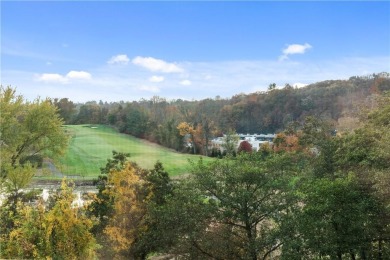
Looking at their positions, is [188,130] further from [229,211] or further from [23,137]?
[229,211]

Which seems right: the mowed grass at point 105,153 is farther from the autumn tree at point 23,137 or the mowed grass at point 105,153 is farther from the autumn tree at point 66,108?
the autumn tree at point 23,137

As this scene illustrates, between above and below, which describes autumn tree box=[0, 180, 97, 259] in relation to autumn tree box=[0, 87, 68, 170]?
below

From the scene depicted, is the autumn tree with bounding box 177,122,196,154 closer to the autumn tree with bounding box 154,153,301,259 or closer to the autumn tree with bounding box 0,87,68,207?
the autumn tree with bounding box 0,87,68,207

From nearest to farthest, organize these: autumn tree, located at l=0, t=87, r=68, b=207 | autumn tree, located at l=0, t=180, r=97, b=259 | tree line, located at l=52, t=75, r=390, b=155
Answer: autumn tree, located at l=0, t=180, r=97, b=259 < autumn tree, located at l=0, t=87, r=68, b=207 < tree line, located at l=52, t=75, r=390, b=155

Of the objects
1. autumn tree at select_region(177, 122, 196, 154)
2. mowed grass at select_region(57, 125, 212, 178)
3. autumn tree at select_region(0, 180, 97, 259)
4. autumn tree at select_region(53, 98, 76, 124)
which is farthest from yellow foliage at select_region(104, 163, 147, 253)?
autumn tree at select_region(53, 98, 76, 124)

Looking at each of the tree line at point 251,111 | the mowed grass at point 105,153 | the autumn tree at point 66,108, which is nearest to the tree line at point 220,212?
the mowed grass at point 105,153

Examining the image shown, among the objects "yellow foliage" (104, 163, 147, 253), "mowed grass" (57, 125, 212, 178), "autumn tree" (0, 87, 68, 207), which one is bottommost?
"mowed grass" (57, 125, 212, 178)

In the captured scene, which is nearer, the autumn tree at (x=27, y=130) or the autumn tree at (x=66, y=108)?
the autumn tree at (x=27, y=130)

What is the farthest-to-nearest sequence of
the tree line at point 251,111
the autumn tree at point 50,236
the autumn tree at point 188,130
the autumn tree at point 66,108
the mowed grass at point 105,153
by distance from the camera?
the autumn tree at point 66,108 < the tree line at point 251,111 < the autumn tree at point 188,130 < the mowed grass at point 105,153 < the autumn tree at point 50,236
